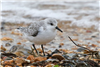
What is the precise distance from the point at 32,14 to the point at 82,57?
7.97 m

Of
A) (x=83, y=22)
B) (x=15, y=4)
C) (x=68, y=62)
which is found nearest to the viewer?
(x=68, y=62)

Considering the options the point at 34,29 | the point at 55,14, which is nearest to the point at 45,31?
the point at 34,29

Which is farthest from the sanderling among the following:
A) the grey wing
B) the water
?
the water

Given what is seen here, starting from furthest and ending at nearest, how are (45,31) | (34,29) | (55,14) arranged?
(55,14) < (34,29) < (45,31)

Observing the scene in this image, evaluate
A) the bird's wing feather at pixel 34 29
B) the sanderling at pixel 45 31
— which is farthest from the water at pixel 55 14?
the sanderling at pixel 45 31

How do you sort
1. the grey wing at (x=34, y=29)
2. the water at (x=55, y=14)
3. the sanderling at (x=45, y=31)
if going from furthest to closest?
the water at (x=55, y=14), the grey wing at (x=34, y=29), the sanderling at (x=45, y=31)

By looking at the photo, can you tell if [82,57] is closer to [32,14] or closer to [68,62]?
[68,62]

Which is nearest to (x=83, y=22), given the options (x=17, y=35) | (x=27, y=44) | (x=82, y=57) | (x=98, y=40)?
(x=98, y=40)

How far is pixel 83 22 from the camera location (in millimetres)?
8758

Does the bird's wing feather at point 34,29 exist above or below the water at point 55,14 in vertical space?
above

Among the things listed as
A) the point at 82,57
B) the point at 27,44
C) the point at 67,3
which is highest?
the point at 82,57

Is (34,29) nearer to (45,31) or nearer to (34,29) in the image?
(34,29)

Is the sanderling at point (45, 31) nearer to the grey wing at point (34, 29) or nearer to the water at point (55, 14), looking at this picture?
the grey wing at point (34, 29)

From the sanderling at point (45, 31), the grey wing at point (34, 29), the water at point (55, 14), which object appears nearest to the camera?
the sanderling at point (45, 31)
